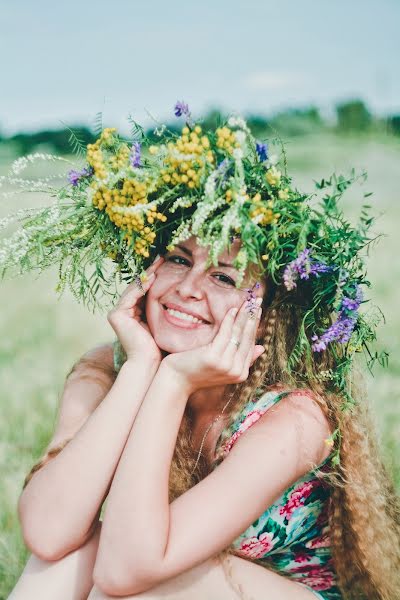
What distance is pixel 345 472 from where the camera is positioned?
3084mm

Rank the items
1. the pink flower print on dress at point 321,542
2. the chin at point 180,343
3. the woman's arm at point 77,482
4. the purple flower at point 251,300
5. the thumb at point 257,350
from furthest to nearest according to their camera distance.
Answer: the pink flower print on dress at point 321,542 < the thumb at point 257,350 < the chin at point 180,343 < the purple flower at point 251,300 < the woman's arm at point 77,482

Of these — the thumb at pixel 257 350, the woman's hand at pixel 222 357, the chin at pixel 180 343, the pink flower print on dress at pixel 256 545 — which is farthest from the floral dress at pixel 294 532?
the chin at pixel 180 343

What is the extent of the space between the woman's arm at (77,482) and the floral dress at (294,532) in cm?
54

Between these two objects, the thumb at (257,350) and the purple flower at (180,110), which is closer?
the purple flower at (180,110)

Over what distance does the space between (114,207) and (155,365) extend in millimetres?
789

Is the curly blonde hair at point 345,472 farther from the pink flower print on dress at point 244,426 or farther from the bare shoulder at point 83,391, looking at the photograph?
the bare shoulder at point 83,391

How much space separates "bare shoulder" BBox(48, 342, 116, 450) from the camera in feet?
10.6

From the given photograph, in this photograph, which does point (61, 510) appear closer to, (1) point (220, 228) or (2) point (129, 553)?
(2) point (129, 553)

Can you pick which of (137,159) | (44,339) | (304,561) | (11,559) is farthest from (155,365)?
(44,339)

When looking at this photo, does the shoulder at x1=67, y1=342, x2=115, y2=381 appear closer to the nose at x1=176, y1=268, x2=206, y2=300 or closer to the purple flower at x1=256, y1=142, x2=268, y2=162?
the nose at x1=176, y1=268, x2=206, y2=300

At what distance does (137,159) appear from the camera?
280 cm

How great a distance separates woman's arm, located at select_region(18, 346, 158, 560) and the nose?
478mm

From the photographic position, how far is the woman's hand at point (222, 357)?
9.36ft

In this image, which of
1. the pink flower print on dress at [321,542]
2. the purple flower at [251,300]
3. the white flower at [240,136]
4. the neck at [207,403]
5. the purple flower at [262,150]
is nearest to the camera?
the white flower at [240,136]
